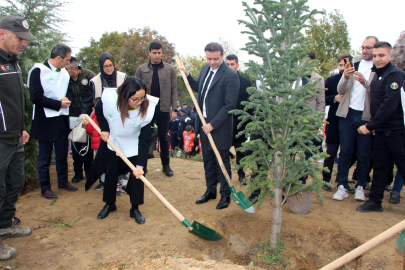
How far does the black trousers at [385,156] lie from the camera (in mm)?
3732

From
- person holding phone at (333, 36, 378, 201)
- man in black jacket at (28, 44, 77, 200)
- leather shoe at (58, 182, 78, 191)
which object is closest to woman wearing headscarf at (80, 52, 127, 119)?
man in black jacket at (28, 44, 77, 200)

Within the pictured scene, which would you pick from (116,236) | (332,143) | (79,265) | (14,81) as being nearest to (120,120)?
(14,81)

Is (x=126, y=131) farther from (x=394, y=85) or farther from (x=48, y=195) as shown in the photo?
(x=394, y=85)

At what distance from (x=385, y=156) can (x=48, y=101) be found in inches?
194

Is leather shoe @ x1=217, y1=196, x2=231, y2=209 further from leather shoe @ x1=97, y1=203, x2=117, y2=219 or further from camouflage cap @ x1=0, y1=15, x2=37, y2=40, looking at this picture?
camouflage cap @ x1=0, y1=15, x2=37, y2=40

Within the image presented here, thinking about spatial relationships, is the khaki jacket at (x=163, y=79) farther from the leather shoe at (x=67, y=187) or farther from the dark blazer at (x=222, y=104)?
the leather shoe at (x=67, y=187)

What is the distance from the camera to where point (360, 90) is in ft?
14.7

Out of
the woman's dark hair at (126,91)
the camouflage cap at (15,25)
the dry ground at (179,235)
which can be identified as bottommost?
the dry ground at (179,235)

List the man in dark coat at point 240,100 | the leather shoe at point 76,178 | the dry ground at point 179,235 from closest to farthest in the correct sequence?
1. the dry ground at point 179,235
2. the man in dark coat at point 240,100
3. the leather shoe at point 76,178

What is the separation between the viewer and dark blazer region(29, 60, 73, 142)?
406 centimetres

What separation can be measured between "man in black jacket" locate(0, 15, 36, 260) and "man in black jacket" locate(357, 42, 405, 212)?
4.46 m

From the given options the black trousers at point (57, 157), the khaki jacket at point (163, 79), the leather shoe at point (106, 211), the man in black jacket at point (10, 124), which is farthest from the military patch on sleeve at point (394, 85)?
the black trousers at point (57, 157)

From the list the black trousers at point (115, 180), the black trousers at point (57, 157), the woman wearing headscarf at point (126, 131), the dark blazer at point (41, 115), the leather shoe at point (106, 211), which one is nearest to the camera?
A: the woman wearing headscarf at point (126, 131)

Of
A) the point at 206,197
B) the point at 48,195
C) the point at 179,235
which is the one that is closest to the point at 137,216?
the point at 179,235
